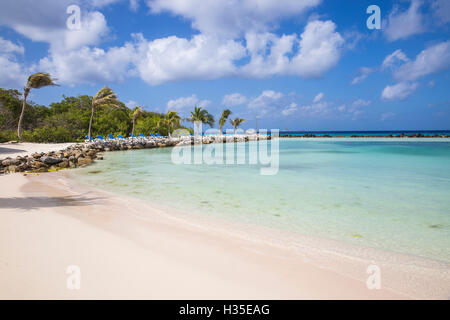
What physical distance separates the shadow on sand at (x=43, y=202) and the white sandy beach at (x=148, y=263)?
0.37 metres

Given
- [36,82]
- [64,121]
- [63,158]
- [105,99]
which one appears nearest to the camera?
[63,158]

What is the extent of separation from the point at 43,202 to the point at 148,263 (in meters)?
3.80

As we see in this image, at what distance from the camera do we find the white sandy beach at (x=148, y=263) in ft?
7.38

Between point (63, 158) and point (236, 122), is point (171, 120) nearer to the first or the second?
point (236, 122)

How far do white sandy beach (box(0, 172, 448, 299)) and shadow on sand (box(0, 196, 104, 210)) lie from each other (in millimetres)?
374

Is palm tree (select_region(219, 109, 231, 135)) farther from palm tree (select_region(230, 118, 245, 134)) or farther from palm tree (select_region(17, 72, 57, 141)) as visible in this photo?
palm tree (select_region(17, 72, 57, 141))

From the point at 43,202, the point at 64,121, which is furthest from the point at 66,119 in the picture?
the point at 43,202

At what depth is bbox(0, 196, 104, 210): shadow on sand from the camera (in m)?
4.77

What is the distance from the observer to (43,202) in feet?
17.0

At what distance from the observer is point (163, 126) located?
128 feet

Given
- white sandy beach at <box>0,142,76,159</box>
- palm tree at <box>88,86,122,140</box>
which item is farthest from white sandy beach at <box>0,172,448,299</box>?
palm tree at <box>88,86,122,140</box>

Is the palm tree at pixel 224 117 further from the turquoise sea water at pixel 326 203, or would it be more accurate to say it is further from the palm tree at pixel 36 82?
the turquoise sea water at pixel 326 203

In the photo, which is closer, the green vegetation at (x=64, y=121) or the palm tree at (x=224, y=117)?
the green vegetation at (x=64, y=121)

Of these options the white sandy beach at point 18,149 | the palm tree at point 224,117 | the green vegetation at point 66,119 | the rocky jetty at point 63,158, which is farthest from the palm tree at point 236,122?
the white sandy beach at point 18,149
